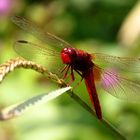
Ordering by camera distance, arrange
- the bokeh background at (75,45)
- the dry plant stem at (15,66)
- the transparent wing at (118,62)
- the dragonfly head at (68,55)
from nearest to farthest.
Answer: the dry plant stem at (15,66), the dragonfly head at (68,55), the transparent wing at (118,62), the bokeh background at (75,45)

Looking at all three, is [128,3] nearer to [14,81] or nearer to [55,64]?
[14,81]

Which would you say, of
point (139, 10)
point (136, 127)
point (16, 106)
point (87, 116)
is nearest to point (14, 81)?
point (87, 116)

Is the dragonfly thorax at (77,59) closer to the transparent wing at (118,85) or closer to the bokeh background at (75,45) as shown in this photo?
the transparent wing at (118,85)

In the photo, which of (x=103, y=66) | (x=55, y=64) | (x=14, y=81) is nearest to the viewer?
(x=55, y=64)

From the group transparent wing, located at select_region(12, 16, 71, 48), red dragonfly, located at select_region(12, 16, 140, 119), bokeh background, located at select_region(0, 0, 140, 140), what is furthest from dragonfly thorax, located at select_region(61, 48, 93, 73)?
bokeh background, located at select_region(0, 0, 140, 140)

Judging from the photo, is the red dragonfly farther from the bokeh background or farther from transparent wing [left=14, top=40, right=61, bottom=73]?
the bokeh background

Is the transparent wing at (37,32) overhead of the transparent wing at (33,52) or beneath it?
overhead

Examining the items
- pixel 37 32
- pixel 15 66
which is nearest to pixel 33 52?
pixel 37 32

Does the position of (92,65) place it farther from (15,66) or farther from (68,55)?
(15,66)

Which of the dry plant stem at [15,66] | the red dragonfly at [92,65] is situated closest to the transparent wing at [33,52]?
the red dragonfly at [92,65]
